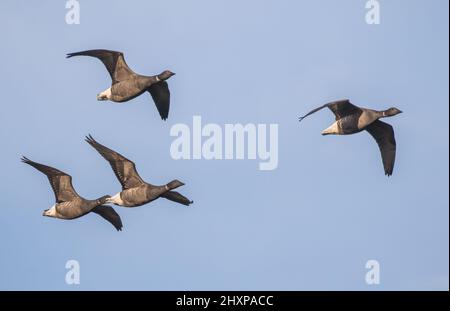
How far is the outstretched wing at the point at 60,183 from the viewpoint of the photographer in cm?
5094

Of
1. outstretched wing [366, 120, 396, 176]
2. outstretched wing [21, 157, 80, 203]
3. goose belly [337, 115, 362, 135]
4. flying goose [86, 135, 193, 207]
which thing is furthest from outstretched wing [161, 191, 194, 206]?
outstretched wing [366, 120, 396, 176]

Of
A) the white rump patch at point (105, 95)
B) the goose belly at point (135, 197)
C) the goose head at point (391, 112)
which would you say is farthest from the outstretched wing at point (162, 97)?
the goose head at point (391, 112)

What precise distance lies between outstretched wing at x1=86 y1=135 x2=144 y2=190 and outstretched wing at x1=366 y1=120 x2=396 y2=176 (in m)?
8.74

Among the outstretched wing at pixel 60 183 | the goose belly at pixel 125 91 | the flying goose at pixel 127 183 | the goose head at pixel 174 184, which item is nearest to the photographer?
the goose head at pixel 174 184

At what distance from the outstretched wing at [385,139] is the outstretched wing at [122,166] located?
8739 mm

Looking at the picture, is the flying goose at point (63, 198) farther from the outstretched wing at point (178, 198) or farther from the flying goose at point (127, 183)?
the outstretched wing at point (178, 198)

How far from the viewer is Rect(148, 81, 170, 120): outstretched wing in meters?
52.5

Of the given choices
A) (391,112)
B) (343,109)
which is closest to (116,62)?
(343,109)

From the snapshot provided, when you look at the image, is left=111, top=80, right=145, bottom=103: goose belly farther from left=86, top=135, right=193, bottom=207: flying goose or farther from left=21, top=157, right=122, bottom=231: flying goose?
left=21, top=157, right=122, bottom=231: flying goose

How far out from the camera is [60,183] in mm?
51062

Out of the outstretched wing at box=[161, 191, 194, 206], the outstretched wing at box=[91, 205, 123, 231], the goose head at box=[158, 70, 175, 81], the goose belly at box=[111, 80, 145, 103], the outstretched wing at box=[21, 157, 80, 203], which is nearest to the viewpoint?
the goose head at box=[158, 70, 175, 81]

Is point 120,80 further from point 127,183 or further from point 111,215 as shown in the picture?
point 111,215

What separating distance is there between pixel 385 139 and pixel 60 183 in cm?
1174
